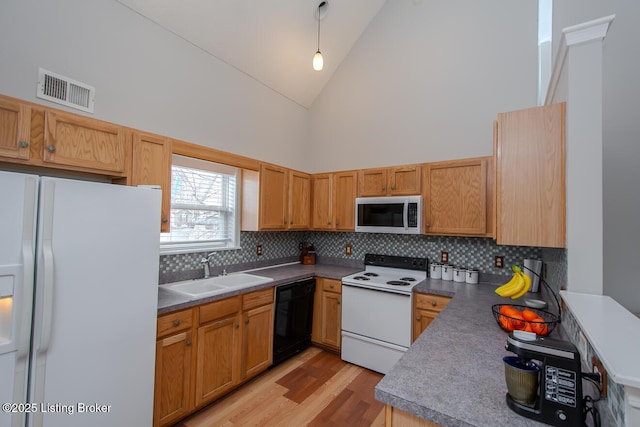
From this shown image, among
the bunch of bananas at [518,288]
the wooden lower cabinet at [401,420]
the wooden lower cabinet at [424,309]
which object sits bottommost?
the wooden lower cabinet at [424,309]

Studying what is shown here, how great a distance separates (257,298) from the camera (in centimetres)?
250

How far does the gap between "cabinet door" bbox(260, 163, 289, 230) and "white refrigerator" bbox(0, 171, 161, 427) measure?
136 cm

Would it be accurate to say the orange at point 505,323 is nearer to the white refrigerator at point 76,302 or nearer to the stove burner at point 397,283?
the stove burner at point 397,283

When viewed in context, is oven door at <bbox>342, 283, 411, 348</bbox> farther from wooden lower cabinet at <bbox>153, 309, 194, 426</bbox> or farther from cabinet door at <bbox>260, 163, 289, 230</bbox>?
wooden lower cabinet at <bbox>153, 309, 194, 426</bbox>

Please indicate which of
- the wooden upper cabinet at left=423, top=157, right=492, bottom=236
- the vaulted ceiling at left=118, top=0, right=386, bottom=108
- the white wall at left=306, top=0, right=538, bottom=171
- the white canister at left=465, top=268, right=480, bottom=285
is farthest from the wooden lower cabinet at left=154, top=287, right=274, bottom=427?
the vaulted ceiling at left=118, top=0, right=386, bottom=108

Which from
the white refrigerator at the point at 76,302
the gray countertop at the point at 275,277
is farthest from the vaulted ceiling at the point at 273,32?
the gray countertop at the point at 275,277

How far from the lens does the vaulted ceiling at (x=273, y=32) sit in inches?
94.5

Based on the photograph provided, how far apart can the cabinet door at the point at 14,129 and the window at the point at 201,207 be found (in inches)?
41.4

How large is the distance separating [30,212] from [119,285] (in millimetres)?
531

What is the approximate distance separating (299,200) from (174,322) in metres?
1.98

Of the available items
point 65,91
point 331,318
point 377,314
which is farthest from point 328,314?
point 65,91

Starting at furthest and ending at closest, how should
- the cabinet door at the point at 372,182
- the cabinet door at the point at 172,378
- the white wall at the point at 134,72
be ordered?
1. the cabinet door at the point at 372,182
2. the cabinet door at the point at 172,378
3. the white wall at the point at 134,72

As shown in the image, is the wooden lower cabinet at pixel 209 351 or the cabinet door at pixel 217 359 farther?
the cabinet door at pixel 217 359

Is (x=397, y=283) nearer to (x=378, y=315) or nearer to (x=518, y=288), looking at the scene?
(x=378, y=315)
